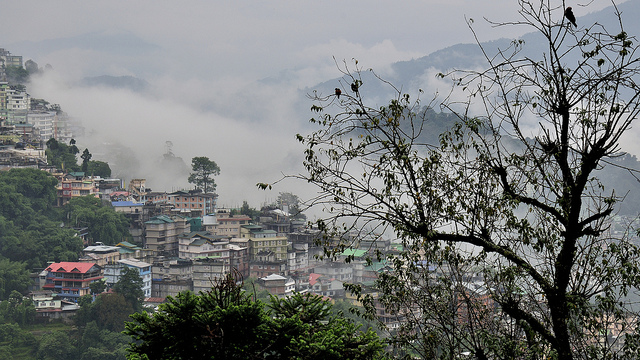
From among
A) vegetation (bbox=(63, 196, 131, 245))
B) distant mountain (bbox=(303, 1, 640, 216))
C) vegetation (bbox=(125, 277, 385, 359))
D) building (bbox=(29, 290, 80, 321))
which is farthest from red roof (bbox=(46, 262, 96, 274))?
distant mountain (bbox=(303, 1, 640, 216))

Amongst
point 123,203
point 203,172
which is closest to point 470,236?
point 123,203

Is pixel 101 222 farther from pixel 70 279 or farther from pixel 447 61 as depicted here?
pixel 447 61

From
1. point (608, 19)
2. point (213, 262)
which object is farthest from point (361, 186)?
point (608, 19)

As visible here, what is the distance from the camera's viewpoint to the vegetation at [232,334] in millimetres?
3709

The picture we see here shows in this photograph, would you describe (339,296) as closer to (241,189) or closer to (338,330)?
(338,330)

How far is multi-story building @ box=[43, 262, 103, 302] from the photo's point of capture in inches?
920

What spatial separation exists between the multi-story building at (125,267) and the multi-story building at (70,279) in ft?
2.11

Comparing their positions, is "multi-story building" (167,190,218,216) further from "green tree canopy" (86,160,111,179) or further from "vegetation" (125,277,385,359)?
"vegetation" (125,277,385,359)

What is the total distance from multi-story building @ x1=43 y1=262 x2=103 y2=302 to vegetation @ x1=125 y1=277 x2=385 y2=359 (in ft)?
70.0

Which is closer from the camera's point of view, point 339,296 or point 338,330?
point 338,330

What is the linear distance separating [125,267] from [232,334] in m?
22.2

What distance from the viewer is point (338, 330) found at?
384cm

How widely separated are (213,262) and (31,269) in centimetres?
803

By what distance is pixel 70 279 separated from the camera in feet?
76.9
